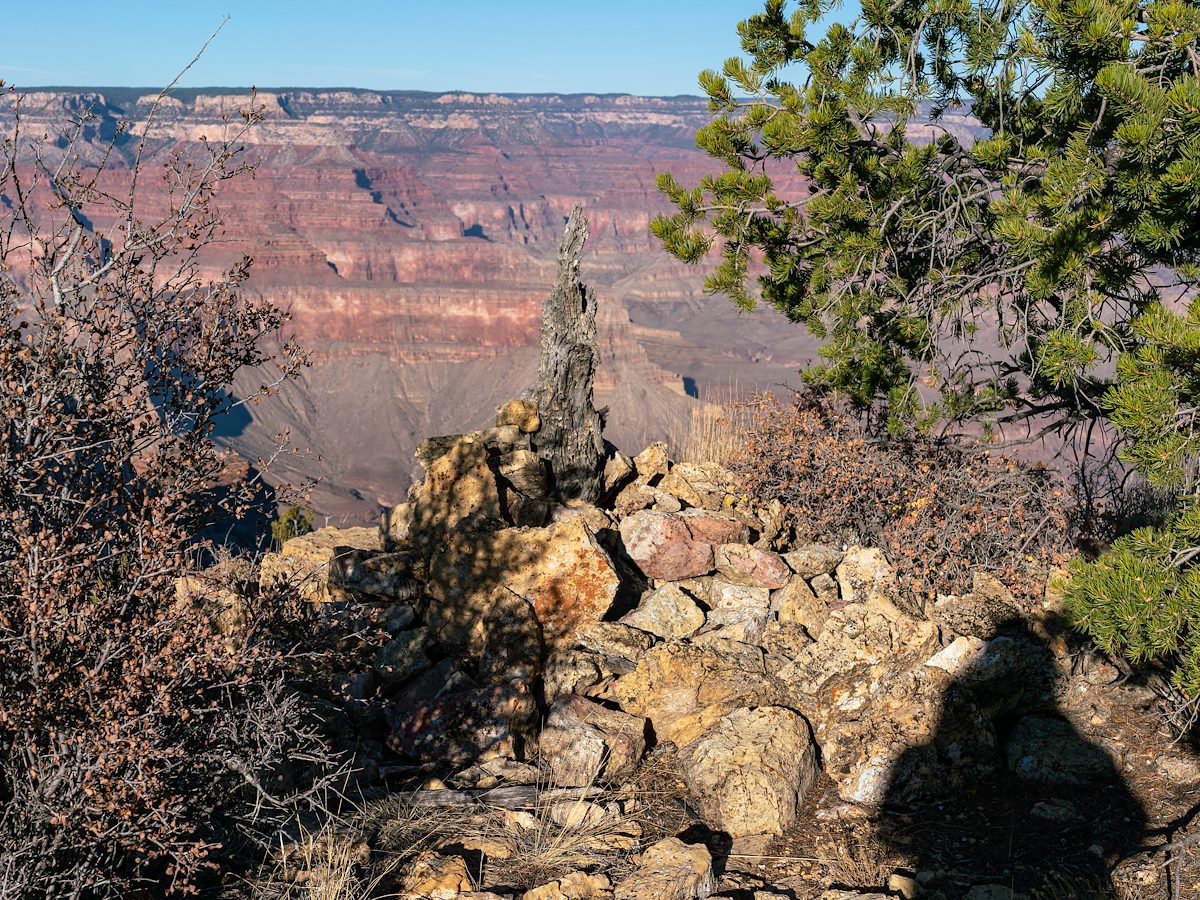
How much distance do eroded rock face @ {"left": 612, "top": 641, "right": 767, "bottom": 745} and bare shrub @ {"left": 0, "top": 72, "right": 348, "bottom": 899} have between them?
1.88 meters

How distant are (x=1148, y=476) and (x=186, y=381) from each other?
432cm

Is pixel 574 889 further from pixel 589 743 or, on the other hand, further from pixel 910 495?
pixel 910 495

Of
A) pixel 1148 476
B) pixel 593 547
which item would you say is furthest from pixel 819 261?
pixel 1148 476

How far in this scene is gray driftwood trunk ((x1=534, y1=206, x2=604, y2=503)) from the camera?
8188 mm

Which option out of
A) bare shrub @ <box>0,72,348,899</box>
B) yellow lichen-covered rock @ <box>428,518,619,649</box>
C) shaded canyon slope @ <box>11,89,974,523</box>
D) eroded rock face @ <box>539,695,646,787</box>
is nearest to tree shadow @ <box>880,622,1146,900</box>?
eroded rock face @ <box>539,695,646,787</box>

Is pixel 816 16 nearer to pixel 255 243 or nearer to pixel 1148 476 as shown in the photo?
pixel 1148 476

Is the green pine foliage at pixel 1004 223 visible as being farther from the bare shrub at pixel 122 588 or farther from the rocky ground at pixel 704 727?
the bare shrub at pixel 122 588

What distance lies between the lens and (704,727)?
224 inches

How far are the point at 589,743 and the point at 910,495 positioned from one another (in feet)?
9.69

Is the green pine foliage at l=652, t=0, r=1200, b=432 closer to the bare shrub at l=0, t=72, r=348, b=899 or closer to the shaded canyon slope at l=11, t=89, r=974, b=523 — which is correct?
the bare shrub at l=0, t=72, r=348, b=899

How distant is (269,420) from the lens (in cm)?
10612

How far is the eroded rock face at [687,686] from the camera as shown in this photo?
577cm

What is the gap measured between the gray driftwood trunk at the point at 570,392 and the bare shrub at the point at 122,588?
3330 mm

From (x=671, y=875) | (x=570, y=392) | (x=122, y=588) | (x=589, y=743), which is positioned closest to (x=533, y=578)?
(x=589, y=743)
